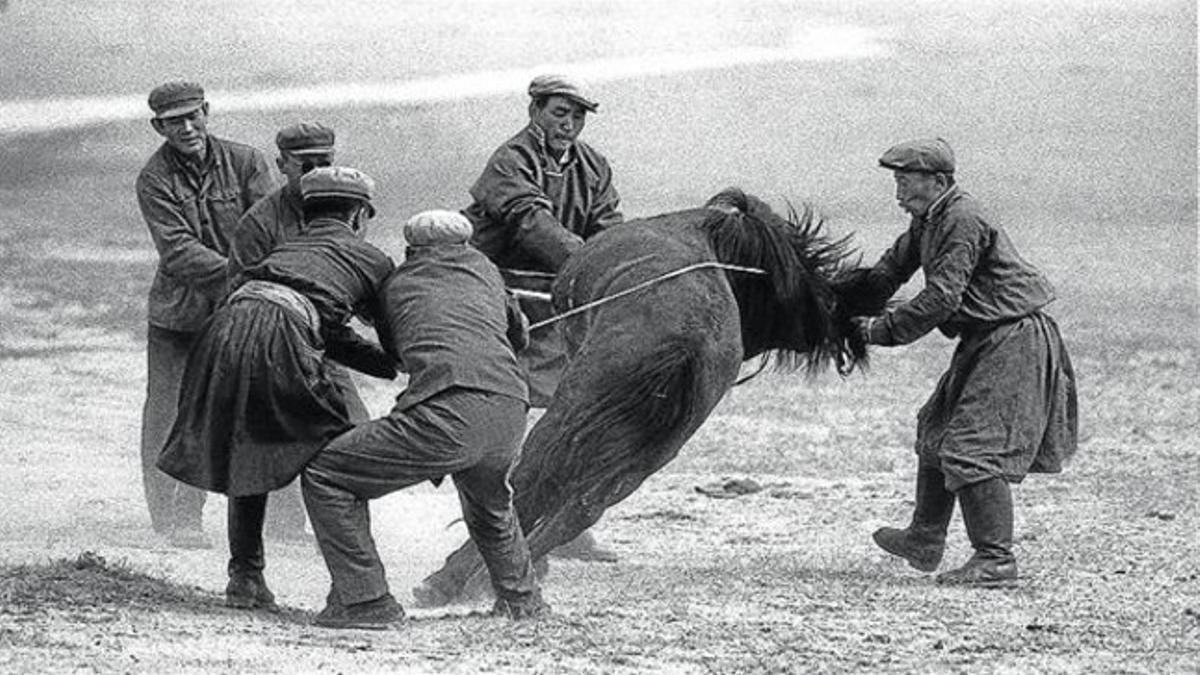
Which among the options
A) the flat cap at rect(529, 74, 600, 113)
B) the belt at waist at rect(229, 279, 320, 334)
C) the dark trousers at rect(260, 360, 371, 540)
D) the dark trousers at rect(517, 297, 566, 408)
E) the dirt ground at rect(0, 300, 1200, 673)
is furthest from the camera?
the dark trousers at rect(260, 360, 371, 540)

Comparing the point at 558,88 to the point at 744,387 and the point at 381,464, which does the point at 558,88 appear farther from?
the point at 744,387

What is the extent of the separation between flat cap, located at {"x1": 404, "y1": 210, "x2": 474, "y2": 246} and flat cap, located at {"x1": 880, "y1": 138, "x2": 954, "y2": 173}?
173 cm

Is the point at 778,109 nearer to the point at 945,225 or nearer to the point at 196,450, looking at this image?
the point at 945,225

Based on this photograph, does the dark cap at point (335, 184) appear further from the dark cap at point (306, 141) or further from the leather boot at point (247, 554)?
the dark cap at point (306, 141)

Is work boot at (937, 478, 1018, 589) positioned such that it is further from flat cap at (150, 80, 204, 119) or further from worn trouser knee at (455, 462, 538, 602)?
flat cap at (150, 80, 204, 119)

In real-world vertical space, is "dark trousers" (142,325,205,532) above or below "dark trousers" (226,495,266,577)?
below

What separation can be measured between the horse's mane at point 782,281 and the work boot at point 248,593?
1.94m

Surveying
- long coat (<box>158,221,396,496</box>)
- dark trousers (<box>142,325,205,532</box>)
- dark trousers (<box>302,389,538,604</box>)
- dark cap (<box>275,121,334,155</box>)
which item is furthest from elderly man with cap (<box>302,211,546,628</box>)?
dark trousers (<box>142,325,205,532</box>)

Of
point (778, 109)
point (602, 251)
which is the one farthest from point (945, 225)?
point (778, 109)

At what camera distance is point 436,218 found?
21.7 ft

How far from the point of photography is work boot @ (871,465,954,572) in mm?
7836

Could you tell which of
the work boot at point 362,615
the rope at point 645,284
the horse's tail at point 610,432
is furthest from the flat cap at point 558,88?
the work boot at point 362,615

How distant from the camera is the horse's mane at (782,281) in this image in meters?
7.62

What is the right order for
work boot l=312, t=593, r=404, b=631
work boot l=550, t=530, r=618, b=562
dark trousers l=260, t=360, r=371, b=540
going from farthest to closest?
dark trousers l=260, t=360, r=371, b=540 < work boot l=550, t=530, r=618, b=562 < work boot l=312, t=593, r=404, b=631
